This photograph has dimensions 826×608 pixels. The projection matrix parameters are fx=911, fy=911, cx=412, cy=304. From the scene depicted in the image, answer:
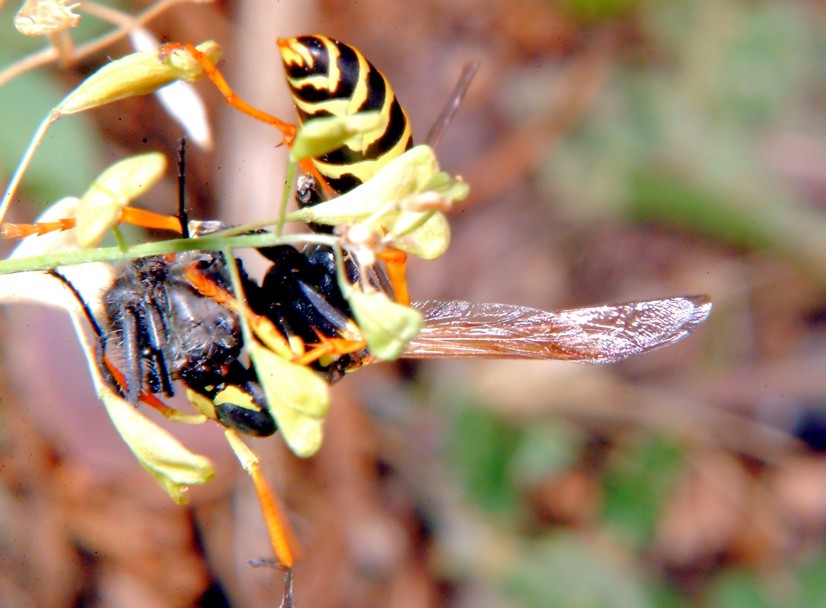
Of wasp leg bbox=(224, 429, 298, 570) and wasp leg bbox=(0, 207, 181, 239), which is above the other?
wasp leg bbox=(0, 207, 181, 239)

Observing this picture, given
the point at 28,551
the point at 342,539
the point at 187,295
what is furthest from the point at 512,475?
the point at 187,295

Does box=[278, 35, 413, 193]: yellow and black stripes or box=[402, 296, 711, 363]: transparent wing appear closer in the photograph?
box=[278, 35, 413, 193]: yellow and black stripes

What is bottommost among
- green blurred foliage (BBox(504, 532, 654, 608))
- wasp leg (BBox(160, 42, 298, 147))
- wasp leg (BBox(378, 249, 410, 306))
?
green blurred foliage (BBox(504, 532, 654, 608))

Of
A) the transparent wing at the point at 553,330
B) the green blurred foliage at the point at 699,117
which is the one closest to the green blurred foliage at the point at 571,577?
the green blurred foliage at the point at 699,117

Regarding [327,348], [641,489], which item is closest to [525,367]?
[641,489]

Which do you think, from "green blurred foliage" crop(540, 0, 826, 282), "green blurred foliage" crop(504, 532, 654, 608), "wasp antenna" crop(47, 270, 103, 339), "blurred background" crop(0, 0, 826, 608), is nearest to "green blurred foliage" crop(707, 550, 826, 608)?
"blurred background" crop(0, 0, 826, 608)

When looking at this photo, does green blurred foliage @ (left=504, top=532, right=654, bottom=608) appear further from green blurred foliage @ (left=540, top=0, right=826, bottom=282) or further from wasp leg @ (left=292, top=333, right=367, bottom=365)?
wasp leg @ (left=292, top=333, right=367, bottom=365)
